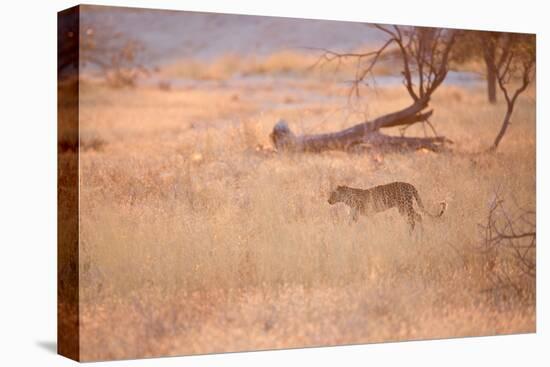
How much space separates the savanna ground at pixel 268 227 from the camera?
954cm

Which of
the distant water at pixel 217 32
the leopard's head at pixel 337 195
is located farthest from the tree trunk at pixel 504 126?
the leopard's head at pixel 337 195

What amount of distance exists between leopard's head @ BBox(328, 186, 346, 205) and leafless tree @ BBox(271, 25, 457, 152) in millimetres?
362

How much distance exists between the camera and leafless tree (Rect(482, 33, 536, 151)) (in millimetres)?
11117

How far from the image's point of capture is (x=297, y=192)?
33.7ft

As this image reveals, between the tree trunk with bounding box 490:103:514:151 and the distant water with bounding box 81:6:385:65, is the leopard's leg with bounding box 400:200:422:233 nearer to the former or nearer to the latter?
the tree trunk with bounding box 490:103:514:151

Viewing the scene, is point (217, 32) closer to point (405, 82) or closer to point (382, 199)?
point (405, 82)

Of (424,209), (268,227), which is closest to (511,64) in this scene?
(424,209)

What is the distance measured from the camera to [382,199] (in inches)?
416

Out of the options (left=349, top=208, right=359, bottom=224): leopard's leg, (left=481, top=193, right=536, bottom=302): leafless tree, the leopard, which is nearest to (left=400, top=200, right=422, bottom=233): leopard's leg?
the leopard

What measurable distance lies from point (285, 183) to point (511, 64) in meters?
2.54

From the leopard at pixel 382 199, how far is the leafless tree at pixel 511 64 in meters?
0.98

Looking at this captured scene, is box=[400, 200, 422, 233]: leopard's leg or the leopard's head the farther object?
box=[400, 200, 422, 233]: leopard's leg

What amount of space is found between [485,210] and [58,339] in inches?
156

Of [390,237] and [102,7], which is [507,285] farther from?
[102,7]
